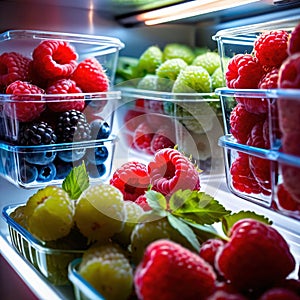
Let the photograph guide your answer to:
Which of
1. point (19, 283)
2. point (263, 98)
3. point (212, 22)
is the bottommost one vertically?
point (19, 283)

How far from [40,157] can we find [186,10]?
0.45m

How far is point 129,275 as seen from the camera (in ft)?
1.84

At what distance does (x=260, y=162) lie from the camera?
667mm

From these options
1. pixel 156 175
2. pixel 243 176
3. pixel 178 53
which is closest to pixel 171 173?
pixel 156 175

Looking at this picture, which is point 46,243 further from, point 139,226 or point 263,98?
point 263,98

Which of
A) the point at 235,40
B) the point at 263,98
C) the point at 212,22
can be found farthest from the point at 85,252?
the point at 212,22

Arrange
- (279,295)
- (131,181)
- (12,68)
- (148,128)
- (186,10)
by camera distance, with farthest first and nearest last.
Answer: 1. (148,128)
2. (186,10)
3. (12,68)
4. (131,181)
5. (279,295)

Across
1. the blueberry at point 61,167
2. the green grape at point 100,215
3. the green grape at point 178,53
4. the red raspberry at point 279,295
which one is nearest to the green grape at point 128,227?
the green grape at point 100,215

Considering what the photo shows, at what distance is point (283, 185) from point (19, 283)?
421 millimetres

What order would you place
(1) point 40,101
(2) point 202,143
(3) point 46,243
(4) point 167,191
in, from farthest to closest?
(2) point 202,143, (1) point 40,101, (4) point 167,191, (3) point 46,243

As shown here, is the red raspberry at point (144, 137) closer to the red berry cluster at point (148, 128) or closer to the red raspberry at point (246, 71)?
the red berry cluster at point (148, 128)

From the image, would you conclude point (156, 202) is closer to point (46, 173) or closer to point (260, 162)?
point (260, 162)

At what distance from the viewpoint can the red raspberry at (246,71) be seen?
709mm

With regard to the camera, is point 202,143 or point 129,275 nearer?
point 129,275
